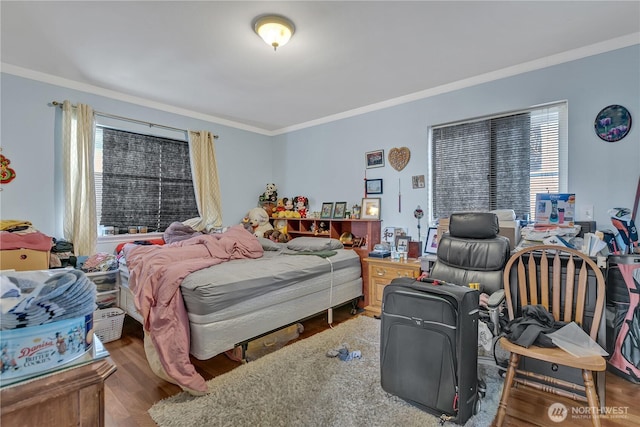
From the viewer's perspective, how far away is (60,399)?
1.97 ft

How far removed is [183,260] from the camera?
2.66m

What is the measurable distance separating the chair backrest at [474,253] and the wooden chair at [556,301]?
0.40 feet

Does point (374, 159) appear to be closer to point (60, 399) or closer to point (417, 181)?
point (417, 181)

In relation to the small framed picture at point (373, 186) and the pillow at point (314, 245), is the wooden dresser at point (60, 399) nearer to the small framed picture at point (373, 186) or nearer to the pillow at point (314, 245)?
the pillow at point (314, 245)

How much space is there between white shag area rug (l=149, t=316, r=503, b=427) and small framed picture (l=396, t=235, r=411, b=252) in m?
1.34

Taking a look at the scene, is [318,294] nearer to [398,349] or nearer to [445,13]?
[398,349]

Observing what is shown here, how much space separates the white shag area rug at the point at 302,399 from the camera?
5.70ft

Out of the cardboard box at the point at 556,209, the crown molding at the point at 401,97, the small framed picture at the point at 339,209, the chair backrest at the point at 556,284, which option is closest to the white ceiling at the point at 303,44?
the crown molding at the point at 401,97

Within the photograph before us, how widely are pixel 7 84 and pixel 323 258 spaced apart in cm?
348

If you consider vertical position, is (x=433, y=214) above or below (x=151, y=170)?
below

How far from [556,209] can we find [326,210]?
265 cm

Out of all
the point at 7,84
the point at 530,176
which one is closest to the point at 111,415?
the point at 7,84

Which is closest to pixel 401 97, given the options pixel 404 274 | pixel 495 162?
pixel 495 162

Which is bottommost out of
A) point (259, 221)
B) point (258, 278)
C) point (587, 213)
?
point (258, 278)
